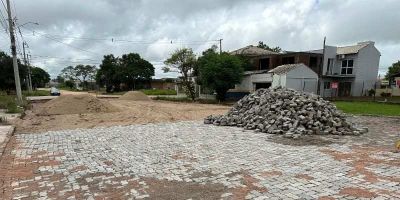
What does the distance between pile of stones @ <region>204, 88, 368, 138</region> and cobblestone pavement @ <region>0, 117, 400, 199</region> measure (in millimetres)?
799

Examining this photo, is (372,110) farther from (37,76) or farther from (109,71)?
(37,76)

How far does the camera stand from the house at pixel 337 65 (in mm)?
34431

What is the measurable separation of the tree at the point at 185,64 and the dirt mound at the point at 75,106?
13625 mm

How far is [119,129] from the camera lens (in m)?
12.3

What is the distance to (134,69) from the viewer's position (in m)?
60.7

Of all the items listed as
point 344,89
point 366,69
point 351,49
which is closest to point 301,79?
point 344,89

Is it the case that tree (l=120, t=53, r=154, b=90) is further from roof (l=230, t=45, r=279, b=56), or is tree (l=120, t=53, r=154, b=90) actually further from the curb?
the curb

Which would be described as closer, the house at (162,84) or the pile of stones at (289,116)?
the pile of stones at (289,116)

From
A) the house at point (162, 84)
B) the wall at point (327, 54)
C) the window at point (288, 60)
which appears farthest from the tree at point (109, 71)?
the wall at point (327, 54)

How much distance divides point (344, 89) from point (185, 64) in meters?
19.9

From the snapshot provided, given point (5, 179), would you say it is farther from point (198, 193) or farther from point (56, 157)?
point (198, 193)

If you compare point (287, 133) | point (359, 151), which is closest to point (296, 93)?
point (287, 133)

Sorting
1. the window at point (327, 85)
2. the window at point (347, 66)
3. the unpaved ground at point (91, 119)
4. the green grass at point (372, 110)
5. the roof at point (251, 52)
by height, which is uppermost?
the roof at point (251, 52)

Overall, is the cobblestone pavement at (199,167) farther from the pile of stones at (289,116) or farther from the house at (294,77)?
the house at (294,77)
